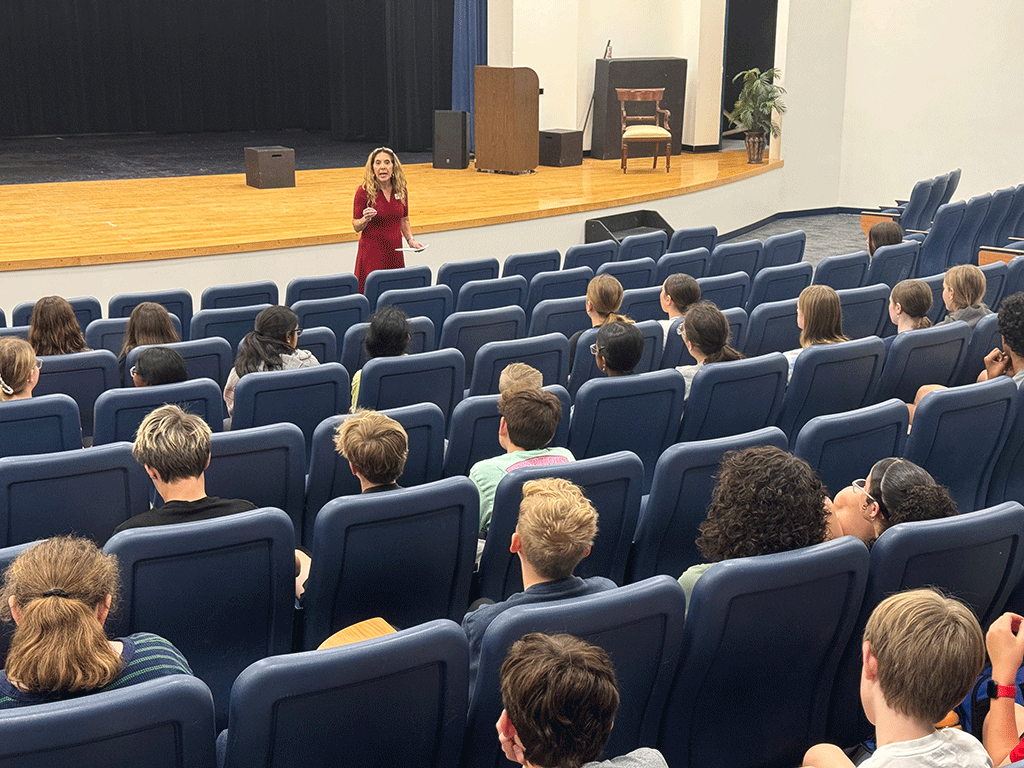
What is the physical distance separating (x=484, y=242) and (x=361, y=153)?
5.75 meters

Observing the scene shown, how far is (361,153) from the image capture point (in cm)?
1466

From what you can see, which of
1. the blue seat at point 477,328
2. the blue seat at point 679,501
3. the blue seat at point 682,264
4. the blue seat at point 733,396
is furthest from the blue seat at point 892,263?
the blue seat at point 679,501

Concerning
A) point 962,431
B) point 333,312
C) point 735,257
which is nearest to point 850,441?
point 962,431

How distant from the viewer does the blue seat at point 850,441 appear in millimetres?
3316

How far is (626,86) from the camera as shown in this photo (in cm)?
1312

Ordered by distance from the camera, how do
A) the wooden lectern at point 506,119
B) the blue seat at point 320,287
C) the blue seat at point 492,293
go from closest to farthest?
1. the blue seat at point 492,293
2. the blue seat at point 320,287
3. the wooden lectern at point 506,119

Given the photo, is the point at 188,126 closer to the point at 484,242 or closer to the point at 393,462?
the point at 484,242

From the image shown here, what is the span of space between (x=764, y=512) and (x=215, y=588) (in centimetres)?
138

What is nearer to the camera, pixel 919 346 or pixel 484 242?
pixel 919 346

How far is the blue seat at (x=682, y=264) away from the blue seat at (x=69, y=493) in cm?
447

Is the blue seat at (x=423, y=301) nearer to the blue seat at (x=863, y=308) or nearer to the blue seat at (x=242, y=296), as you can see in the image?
the blue seat at (x=242, y=296)

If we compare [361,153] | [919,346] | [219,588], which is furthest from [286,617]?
[361,153]

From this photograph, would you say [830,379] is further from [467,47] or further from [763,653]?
[467,47]

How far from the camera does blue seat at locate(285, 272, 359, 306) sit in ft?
21.3
